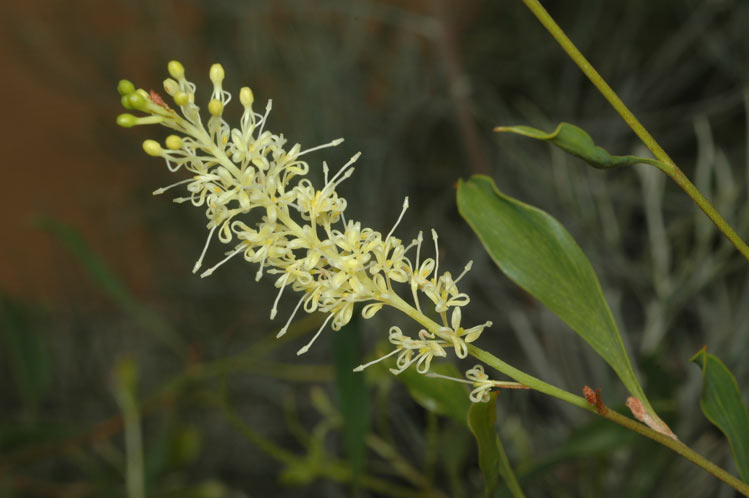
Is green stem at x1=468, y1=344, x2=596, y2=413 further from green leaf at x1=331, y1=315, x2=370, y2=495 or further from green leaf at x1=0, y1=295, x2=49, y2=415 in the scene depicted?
green leaf at x1=0, y1=295, x2=49, y2=415

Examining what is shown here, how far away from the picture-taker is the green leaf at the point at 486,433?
0.19 m

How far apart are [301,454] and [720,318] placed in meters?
0.36

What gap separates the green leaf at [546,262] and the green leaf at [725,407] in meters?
0.02

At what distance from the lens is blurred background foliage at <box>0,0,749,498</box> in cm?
43

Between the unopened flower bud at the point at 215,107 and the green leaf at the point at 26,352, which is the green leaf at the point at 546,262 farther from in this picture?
the green leaf at the point at 26,352

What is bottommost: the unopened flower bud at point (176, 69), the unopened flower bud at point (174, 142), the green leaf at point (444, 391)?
the green leaf at point (444, 391)

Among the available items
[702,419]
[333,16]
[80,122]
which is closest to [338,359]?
[702,419]

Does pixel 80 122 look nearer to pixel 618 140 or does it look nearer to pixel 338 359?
pixel 618 140

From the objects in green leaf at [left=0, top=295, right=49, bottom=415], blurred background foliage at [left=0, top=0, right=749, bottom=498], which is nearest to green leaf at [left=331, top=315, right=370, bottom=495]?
blurred background foliage at [left=0, top=0, right=749, bottom=498]

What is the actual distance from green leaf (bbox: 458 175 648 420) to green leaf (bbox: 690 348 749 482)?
0.9 inches

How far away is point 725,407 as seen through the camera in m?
0.21

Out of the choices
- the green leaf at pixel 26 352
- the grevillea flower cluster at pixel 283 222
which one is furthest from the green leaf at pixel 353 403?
the green leaf at pixel 26 352

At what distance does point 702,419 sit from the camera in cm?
43

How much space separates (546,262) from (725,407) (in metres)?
0.07
